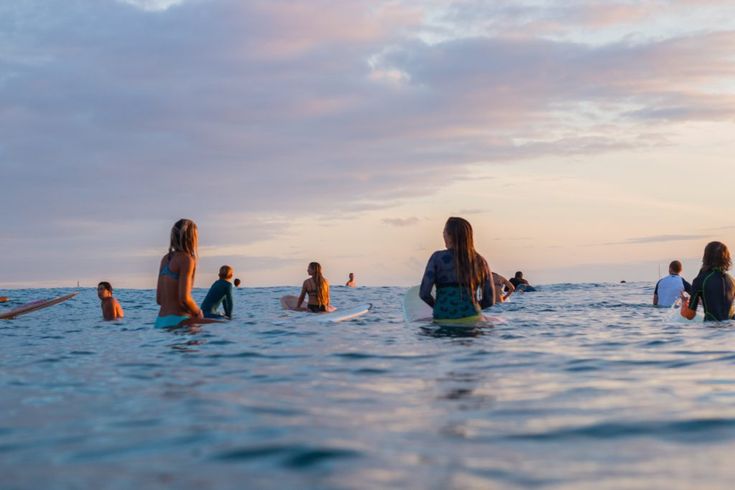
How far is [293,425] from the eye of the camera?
14.7 ft

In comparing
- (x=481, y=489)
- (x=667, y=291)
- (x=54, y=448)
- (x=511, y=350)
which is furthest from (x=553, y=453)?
(x=667, y=291)

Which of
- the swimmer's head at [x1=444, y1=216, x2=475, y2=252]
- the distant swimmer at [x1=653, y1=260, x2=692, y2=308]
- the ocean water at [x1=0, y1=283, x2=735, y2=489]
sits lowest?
the ocean water at [x1=0, y1=283, x2=735, y2=489]

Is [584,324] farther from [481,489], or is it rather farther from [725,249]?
[481,489]

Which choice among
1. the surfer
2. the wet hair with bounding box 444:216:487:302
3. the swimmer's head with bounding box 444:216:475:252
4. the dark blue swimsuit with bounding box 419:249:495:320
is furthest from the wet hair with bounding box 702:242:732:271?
the surfer

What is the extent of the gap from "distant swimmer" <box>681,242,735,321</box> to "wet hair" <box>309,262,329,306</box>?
8.28 m

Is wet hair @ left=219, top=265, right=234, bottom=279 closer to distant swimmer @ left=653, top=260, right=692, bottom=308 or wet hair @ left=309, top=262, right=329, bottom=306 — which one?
wet hair @ left=309, top=262, right=329, bottom=306

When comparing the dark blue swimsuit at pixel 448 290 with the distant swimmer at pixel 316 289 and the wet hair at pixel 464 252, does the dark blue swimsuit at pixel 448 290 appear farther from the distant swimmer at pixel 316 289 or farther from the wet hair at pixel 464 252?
the distant swimmer at pixel 316 289

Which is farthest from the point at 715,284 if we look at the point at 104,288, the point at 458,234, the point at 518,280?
the point at 518,280

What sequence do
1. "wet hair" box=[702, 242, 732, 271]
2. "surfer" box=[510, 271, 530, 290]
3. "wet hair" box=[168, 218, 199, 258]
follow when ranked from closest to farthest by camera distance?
1. "wet hair" box=[168, 218, 199, 258]
2. "wet hair" box=[702, 242, 732, 271]
3. "surfer" box=[510, 271, 530, 290]

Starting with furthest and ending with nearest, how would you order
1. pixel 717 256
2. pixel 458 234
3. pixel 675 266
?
pixel 675 266
pixel 717 256
pixel 458 234

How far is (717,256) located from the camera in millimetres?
11781

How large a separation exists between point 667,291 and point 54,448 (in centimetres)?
1690

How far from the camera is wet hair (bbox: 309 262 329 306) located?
56.1 feet

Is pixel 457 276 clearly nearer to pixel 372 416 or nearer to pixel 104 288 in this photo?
pixel 372 416
